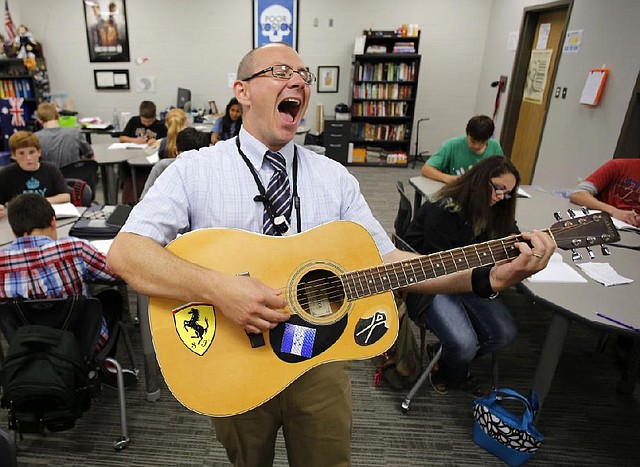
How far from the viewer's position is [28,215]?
6.43ft

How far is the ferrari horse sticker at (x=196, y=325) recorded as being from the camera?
3.84 feet

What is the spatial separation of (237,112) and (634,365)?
167 inches

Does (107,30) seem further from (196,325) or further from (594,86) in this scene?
(196,325)

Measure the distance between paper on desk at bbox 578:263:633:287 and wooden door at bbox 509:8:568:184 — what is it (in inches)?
136

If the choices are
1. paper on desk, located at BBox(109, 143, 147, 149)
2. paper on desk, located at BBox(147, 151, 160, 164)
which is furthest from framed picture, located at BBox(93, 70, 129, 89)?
paper on desk, located at BBox(147, 151, 160, 164)

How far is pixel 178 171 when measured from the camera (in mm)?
1244

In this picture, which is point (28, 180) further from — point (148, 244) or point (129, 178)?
point (148, 244)

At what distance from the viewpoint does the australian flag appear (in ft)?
20.5

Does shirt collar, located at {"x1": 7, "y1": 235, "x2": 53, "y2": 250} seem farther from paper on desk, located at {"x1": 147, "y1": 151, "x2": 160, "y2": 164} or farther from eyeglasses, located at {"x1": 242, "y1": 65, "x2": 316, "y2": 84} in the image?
paper on desk, located at {"x1": 147, "y1": 151, "x2": 160, "y2": 164}

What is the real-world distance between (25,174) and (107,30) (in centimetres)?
528

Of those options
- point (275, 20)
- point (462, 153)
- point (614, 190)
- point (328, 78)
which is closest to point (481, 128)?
point (462, 153)

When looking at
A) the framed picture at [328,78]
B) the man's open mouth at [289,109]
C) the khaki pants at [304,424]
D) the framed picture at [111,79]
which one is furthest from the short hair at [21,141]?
the framed picture at [328,78]

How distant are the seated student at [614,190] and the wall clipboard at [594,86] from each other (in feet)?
4.51

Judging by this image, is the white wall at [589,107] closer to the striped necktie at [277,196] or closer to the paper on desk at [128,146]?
the striped necktie at [277,196]
